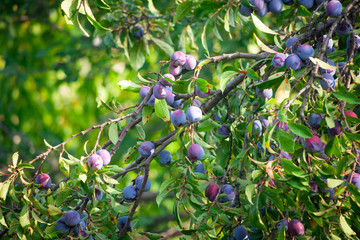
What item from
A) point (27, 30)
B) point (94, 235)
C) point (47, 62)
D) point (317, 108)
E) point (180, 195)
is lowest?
point (47, 62)

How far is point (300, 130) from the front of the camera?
2.54 feet

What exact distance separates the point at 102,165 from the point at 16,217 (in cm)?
34

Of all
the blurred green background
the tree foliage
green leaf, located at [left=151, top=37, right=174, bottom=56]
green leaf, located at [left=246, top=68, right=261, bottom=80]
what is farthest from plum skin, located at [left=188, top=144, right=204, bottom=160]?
the blurred green background

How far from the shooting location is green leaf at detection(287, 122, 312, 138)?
2.52ft

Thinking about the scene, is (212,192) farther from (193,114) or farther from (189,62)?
(189,62)

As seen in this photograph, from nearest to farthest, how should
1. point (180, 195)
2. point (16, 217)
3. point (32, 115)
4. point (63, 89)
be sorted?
point (180, 195) → point (16, 217) → point (32, 115) → point (63, 89)

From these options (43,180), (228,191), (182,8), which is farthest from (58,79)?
(228,191)

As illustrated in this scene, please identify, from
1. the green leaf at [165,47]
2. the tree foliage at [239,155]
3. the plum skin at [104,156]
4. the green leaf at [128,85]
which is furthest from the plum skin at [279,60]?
the green leaf at [165,47]

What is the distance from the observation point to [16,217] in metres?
1.08

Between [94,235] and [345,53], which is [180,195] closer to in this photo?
[94,235]

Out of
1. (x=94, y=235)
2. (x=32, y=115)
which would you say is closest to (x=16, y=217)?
(x=94, y=235)

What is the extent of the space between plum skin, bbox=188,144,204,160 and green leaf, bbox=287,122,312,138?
0.25 meters

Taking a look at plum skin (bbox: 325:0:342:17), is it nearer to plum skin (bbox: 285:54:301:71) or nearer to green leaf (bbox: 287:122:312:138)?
plum skin (bbox: 285:54:301:71)

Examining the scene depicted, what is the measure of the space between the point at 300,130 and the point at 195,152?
0.90 ft
